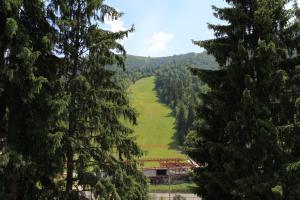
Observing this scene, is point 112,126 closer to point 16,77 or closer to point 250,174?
point 16,77

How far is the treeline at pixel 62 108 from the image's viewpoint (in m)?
17.3

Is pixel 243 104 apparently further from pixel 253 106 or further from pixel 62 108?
pixel 62 108

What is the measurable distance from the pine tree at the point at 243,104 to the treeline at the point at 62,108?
3.67 meters

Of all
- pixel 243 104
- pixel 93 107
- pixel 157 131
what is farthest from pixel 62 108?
pixel 157 131

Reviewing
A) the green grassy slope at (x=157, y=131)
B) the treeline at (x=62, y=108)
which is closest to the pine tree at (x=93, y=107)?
the treeline at (x=62, y=108)

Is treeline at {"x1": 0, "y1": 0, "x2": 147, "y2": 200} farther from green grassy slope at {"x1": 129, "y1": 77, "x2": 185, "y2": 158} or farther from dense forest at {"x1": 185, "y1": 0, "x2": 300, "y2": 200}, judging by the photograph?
green grassy slope at {"x1": 129, "y1": 77, "x2": 185, "y2": 158}

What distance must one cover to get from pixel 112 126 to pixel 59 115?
2265 millimetres

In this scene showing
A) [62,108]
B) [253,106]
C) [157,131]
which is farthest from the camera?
[157,131]

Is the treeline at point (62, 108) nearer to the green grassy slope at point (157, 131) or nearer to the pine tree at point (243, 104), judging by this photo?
the pine tree at point (243, 104)

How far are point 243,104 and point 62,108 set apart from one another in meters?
6.99

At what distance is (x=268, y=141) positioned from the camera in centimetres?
1816

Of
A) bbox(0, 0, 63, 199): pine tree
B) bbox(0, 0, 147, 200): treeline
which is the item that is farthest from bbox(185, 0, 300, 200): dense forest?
bbox(0, 0, 63, 199): pine tree

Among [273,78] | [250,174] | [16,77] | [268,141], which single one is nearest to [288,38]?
[273,78]

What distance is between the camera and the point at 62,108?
17047 mm
